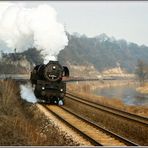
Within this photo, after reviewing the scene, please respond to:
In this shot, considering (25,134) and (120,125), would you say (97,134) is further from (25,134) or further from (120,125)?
(25,134)

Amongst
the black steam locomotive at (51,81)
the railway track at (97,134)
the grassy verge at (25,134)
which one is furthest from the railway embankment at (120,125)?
the grassy verge at (25,134)

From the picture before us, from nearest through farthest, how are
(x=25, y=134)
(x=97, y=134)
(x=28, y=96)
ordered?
1. (x=25, y=134)
2. (x=97, y=134)
3. (x=28, y=96)

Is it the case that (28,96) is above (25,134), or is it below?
below

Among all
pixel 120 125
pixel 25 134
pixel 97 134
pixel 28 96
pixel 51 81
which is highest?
pixel 51 81

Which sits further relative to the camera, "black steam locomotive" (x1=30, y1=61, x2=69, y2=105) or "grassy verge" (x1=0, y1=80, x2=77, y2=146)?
"black steam locomotive" (x1=30, y1=61, x2=69, y2=105)

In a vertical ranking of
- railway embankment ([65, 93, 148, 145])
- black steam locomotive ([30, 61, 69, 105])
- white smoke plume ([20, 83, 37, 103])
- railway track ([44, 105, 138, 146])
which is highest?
black steam locomotive ([30, 61, 69, 105])

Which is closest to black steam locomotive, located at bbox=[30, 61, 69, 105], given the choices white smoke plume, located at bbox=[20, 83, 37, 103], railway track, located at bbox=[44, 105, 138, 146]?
white smoke plume, located at bbox=[20, 83, 37, 103]

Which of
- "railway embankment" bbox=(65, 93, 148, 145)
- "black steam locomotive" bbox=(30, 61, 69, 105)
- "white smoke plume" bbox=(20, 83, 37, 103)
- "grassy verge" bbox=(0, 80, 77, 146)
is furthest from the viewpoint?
"white smoke plume" bbox=(20, 83, 37, 103)

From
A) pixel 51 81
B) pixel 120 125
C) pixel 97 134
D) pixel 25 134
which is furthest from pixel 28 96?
pixel 25 134

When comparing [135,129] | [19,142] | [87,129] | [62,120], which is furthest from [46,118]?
[19,142]

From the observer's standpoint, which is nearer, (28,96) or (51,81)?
(51,81)

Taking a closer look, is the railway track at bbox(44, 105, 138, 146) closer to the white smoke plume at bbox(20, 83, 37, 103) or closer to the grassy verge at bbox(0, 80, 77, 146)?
the grassy verge at bbox(0, 80, 77, 146)

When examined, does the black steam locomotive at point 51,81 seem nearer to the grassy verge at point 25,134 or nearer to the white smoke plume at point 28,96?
the white smoke plume at point 28,96

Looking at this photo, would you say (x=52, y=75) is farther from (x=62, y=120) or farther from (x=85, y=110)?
(x=62, y=120)
